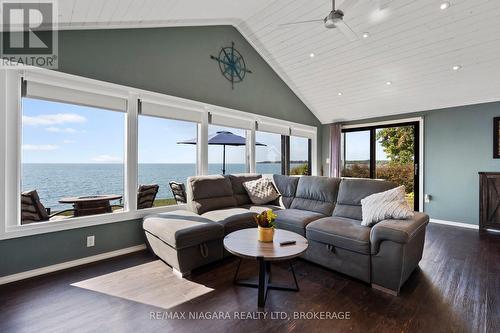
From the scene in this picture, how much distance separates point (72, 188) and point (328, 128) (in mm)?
6067

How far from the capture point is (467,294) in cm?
221

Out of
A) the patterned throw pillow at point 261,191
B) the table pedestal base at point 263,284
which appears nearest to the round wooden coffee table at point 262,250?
the table pedestal base at point 263,284

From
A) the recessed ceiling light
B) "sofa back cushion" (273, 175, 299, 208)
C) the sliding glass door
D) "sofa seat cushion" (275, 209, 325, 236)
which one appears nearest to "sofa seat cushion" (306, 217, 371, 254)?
"sofa seat cushion" (275, 209, 325, 236)

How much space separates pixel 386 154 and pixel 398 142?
0.39 metres

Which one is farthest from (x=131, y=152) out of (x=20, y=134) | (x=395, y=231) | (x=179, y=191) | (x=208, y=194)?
(x=395, y=231)

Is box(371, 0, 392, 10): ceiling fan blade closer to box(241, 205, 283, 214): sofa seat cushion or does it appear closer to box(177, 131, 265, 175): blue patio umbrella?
box(177, 131, 265, 175): blue patio umbrella

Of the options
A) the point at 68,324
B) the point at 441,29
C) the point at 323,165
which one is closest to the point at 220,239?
the point at 68,324

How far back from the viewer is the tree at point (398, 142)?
5.46 meters

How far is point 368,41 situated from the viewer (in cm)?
382

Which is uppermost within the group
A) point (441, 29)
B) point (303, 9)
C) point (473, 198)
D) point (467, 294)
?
point (303, 9)

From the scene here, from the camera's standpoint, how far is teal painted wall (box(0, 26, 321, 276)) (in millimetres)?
2578

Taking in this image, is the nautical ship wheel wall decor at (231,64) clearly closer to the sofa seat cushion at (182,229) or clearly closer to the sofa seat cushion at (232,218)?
the sofa seat cushion at (232,218)

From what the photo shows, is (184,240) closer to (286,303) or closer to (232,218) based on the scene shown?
(232,218)

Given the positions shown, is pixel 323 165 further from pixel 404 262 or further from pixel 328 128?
pixel 404 262
